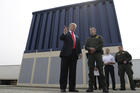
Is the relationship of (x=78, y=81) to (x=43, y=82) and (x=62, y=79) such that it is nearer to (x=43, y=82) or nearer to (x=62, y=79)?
(x=43, y=82)

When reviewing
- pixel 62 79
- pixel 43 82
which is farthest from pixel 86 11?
pixel 62 79

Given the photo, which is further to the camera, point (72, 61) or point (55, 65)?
point (55, 65)

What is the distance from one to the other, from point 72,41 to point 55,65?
15.2ft

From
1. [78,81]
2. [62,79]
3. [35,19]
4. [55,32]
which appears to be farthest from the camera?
[35,19]

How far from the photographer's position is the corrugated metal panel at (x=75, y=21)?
23.2ft

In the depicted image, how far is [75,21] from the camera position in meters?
8.25

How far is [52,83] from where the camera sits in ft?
20.3

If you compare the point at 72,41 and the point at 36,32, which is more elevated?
the point at 36,32

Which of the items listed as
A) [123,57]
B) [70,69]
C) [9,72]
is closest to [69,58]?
[70,69]

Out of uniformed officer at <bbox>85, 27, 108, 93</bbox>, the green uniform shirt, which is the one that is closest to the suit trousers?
uniformed officer at <bbox>85, 27, 108, 93</bbox>

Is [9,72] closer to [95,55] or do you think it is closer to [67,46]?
[67,46]

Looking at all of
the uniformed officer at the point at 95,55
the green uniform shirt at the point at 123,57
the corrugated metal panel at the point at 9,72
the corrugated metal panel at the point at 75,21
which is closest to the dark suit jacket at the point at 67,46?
the uniformed officer at the point at 95,55

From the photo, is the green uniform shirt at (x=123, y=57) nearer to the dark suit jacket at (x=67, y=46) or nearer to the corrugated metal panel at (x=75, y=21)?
the dark suit jacket at (x=67, y=46)

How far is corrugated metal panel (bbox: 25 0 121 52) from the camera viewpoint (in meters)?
7.09
